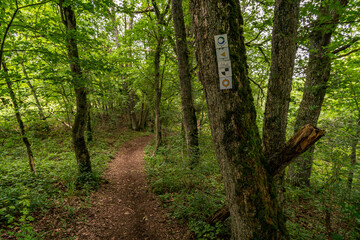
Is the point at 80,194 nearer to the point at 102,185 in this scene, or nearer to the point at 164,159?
the point at 102,185

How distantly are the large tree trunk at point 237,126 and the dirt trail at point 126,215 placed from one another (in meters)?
2.18

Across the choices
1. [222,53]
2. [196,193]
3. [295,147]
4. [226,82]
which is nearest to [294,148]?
[295,147]

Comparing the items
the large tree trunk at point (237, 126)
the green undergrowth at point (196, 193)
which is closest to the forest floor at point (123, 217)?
the green undergrowth at point (196, 193)

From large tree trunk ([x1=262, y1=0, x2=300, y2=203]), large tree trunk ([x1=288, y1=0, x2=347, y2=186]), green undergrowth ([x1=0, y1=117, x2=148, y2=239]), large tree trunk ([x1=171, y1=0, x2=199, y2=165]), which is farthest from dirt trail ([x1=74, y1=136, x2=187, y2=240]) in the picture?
large tree trunk ([x1=288, y1=0, x2=347, y2=186])

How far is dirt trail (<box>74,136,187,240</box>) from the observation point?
3.78 meters

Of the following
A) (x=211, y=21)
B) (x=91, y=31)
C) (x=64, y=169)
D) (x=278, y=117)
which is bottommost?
(x=64, y=169)

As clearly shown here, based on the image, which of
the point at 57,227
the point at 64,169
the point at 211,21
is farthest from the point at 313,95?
the point at 64,169

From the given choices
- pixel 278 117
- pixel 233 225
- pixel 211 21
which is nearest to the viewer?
pixel 211 21

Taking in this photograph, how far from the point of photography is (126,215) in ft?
15.0

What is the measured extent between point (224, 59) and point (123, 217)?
4887 millimetres

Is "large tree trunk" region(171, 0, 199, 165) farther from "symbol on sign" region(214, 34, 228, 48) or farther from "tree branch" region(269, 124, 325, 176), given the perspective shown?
"symbol on sign" region(214, 34, 228, 48)

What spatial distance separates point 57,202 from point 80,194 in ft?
2.41

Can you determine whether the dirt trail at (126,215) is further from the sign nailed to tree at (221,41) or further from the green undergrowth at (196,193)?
the sign nailed to tree at (221,41)

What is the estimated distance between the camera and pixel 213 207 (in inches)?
154
